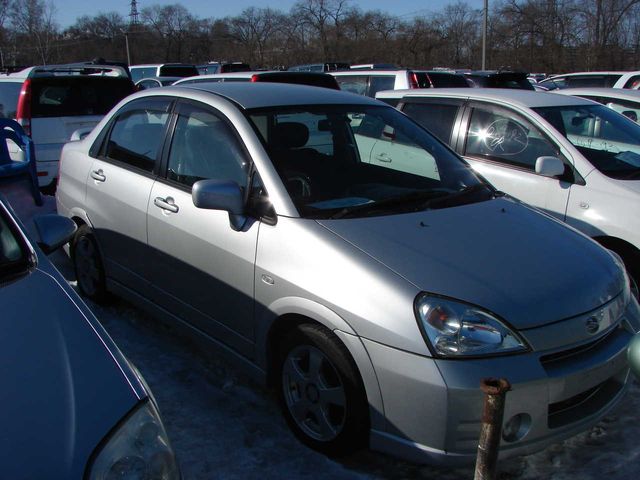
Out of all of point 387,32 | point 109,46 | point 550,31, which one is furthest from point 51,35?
point 550,31

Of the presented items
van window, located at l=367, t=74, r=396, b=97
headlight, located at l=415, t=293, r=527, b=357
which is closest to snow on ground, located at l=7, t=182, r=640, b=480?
headlight, located at l=415, t=293, r=527, b=357

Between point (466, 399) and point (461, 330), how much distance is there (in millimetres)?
276

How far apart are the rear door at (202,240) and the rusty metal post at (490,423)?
5.38 feet

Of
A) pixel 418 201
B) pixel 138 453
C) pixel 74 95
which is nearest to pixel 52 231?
pixel 138 453

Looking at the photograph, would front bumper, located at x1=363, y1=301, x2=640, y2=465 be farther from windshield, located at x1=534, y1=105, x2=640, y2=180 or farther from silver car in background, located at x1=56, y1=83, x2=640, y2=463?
windshield, located at x1=534, y1=105, x2=640, y2=180

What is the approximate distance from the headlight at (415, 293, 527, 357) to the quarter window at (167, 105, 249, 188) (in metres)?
1.32

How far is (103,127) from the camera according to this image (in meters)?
4.84

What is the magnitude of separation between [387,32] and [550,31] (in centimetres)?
1690

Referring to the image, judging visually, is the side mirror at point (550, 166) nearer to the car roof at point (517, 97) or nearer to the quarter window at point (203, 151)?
the car roof at point (517, 97)

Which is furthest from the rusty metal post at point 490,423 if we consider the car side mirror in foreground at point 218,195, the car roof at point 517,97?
the car roof at point 517,97

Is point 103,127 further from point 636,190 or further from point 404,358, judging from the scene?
point 636,190

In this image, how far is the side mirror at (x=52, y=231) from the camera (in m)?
2.96

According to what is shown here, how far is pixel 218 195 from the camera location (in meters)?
3.21

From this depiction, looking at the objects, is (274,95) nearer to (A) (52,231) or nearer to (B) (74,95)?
(A) (52,231)
